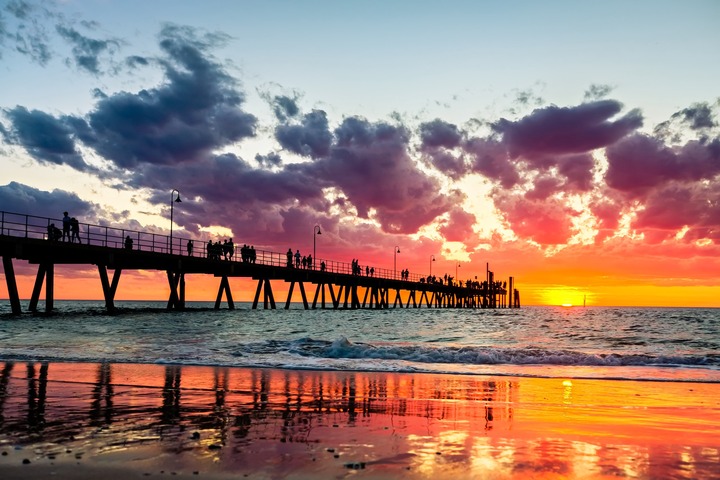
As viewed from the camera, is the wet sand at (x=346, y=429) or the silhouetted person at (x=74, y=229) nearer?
the wet sand at (x=346, y=429)

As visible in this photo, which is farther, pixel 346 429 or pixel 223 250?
pixel 223 250

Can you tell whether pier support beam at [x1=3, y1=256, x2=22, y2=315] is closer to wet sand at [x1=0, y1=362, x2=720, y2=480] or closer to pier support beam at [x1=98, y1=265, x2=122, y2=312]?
pier support beam at [x1=98, y1=265, x2=122, y2=312]

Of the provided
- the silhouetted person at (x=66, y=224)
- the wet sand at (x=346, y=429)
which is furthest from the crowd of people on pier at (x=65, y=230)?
the wet sand at (x=346, y=429)

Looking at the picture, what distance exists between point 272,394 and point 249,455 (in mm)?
4326

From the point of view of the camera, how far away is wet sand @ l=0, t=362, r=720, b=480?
16.1 ft

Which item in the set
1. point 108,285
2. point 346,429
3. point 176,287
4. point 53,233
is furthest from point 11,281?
point 346,429

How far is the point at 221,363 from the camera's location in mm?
15070

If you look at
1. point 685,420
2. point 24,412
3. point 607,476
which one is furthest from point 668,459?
point 24,412

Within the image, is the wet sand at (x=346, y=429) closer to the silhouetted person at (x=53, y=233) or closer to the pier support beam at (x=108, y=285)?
the silhouetted person at (x=53, y=233)

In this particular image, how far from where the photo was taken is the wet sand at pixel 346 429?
16.1ft

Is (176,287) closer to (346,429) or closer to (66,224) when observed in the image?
(66,224)

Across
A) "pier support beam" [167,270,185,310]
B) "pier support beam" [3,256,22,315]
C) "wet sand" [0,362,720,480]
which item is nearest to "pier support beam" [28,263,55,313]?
"pier support beam" [3,256,22,315]

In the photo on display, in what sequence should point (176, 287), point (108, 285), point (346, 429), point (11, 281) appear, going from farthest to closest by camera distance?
point (176, 287), point (108, 285), point (11, 281), point (346, 429)

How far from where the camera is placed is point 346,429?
6.60m
